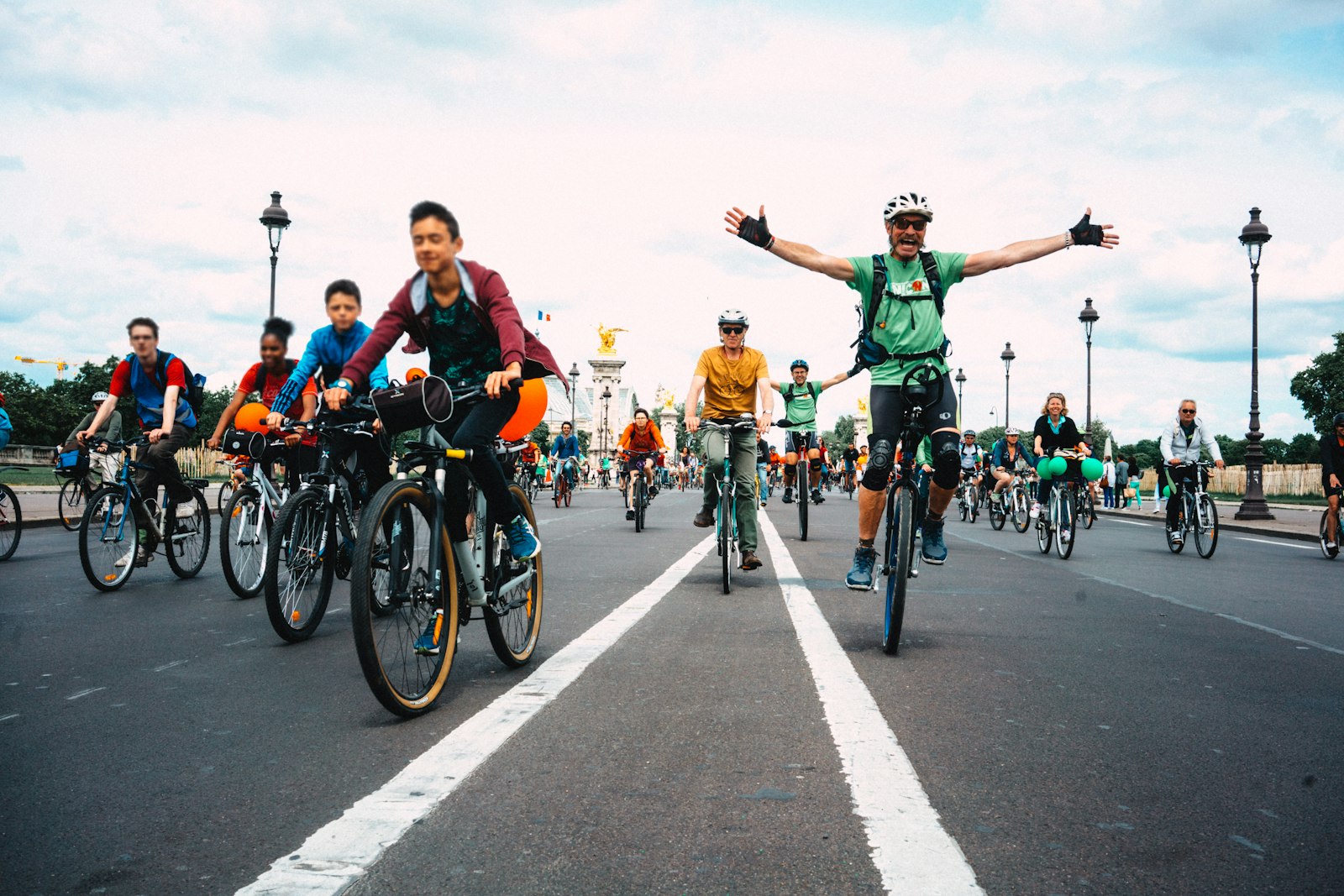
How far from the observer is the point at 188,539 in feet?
29.5

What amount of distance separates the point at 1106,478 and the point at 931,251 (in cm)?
3366

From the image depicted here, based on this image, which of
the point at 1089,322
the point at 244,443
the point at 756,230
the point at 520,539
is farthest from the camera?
the point at 1089,322

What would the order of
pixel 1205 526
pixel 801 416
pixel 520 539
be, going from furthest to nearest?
1. pixel 801 416
2. pixel 1205 526
3. pixel 520 539

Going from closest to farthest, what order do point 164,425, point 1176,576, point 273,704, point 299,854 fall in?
point 299,854 < point 273,704 < point 164,425 < point 1176,576

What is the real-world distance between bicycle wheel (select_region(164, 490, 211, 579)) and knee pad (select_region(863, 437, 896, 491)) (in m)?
5.19

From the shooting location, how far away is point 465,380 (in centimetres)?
491

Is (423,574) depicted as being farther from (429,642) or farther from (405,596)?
(429,642)

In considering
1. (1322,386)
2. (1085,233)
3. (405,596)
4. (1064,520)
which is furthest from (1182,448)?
(1322,386)

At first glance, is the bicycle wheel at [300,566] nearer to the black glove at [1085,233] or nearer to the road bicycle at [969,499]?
the black glove at [1085,233]

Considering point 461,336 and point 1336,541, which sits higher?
point 461,336

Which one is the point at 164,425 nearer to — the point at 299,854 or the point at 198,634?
the point at 198,634

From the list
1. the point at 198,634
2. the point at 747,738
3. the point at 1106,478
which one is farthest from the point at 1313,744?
the point at 1106,478

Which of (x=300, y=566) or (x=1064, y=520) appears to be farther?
(x=1064, y=520)

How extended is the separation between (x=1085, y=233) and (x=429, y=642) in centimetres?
425
